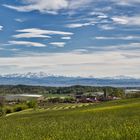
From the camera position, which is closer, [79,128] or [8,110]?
[79,128]

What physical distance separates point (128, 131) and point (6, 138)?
29.3ft

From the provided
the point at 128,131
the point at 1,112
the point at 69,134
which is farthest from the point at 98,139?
the point at 1,112

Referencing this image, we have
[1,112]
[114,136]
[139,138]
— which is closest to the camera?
[139,138]

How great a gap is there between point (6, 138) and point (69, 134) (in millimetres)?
4603

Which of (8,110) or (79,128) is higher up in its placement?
(79,128)

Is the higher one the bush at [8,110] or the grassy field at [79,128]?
the grassy field at [79,128]

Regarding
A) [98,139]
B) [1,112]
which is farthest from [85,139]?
[1,112]

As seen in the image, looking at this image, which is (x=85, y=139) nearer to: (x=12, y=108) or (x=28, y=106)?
(x=12, y=108)

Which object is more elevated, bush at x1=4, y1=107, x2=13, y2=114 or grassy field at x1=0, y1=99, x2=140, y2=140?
grassy field at x1=0, y1=99, x2=140, y2=140

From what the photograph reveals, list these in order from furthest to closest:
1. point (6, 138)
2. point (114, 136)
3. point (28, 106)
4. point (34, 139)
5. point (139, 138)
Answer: point (28, 106)
point (6, 138)
point (34, 139)
point (114, 136)
point (139, 138)

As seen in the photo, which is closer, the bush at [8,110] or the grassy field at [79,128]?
the grassy field at [79,128]

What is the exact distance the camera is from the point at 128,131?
25875 millimetres

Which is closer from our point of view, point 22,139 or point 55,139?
point 55,139

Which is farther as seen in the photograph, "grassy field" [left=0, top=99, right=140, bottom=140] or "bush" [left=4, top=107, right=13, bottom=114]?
"bush" [left=4, top=107, right=13, bottom=114]
